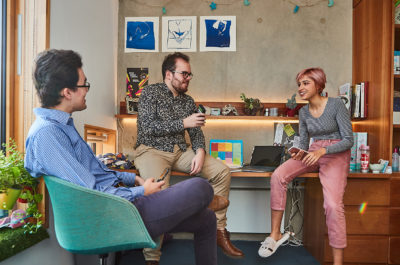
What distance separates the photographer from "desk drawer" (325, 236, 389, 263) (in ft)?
6.77

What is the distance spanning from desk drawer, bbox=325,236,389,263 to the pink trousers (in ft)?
0.69

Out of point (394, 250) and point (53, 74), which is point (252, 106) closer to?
point (394, 250)

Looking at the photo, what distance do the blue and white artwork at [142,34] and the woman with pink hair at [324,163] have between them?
1.38m

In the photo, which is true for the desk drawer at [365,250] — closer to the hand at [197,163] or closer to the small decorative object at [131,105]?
the hand at [197,163]

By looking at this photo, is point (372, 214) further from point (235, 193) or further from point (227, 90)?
point (227, 90)

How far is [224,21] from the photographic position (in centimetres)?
279

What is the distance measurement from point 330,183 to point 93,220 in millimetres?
1556

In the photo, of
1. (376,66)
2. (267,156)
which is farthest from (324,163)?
(376,66)

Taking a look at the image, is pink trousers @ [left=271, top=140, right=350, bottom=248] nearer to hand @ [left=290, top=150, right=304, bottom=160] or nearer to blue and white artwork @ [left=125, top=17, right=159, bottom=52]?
hand @ [left=290, top=150, right=304, bottom=160]

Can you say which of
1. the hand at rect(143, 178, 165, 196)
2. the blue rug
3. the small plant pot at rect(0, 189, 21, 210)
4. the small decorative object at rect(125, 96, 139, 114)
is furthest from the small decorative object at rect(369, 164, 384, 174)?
the small plant pot at rect(0, 189, 21, 210)

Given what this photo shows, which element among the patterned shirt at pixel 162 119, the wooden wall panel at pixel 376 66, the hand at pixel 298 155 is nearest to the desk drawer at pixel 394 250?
the wooden wall panel at pixel 376 66

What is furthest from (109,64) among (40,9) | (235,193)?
(235,193)

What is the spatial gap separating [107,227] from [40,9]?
1.23 meters

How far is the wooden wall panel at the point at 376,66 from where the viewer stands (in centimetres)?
231
